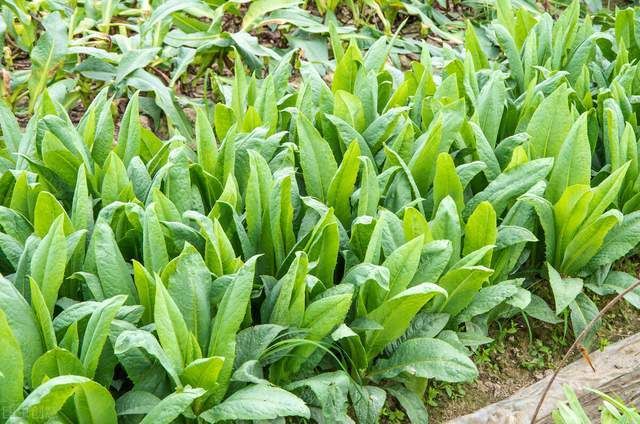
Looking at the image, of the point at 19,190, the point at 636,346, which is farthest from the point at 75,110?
the point at 636,346

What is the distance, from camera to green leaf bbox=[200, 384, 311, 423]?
2.02 m

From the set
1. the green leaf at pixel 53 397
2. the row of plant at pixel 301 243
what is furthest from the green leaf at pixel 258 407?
the green leaf at pixel 53 397

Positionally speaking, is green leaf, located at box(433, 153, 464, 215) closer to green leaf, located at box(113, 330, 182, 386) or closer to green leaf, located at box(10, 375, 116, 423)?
green leaf, located at box(113, 330, 182, 386)

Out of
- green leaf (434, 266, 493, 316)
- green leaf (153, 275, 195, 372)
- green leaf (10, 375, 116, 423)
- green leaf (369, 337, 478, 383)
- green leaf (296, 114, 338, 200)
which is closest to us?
green leaf (10, 375, 116, 423)

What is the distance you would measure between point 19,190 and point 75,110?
1378 millimetres

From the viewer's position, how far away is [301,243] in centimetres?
248

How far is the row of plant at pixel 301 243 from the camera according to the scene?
82.1 inches

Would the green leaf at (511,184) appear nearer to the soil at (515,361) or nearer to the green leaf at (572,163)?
the green leaf at (572,163)

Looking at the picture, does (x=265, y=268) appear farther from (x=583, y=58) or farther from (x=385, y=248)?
(x=583, y=58)

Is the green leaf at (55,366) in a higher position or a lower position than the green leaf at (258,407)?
higher

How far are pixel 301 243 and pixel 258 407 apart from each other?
1.88ft

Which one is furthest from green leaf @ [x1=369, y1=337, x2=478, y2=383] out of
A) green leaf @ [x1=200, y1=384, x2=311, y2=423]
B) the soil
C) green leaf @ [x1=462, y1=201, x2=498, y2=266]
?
green leaf @ [x1=200, y1=384, x2=311, y2=423]

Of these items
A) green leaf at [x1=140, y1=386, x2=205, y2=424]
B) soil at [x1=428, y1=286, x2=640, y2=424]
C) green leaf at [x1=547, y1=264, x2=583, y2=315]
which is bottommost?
soil at [x1=428, y1=286, x2=640, y2=424]

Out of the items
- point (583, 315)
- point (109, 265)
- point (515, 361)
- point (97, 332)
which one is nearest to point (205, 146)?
point (109, 265)
